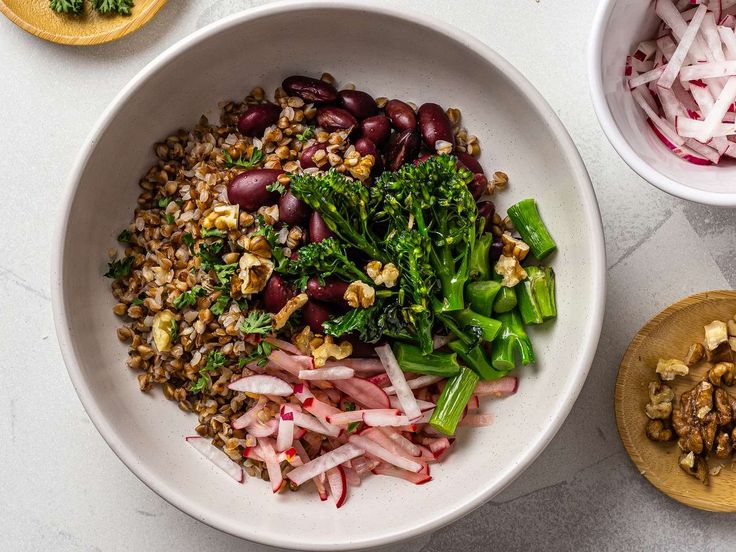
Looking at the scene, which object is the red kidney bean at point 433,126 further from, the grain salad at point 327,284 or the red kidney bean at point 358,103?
the red kidney bean at point 358,103

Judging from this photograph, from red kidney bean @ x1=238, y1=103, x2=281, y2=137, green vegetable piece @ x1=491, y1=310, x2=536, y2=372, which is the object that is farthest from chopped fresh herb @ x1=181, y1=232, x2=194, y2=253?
green vegetable piece @ x1=491, y1=310, x2=536, y2=372

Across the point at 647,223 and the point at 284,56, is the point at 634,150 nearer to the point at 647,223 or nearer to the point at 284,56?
the point at 647,223

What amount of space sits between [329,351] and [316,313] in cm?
11

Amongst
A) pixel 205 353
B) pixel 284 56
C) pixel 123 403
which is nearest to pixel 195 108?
pixel 284 56

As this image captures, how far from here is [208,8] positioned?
2.21 metres

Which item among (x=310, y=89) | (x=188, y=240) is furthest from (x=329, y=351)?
(x=310, y=89)

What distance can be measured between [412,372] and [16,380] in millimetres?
1269

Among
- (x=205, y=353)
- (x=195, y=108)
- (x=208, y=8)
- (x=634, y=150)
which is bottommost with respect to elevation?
(x=205, y=353)

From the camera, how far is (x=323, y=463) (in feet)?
6.55

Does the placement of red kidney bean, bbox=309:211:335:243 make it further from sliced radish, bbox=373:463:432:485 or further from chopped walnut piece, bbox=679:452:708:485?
chopped walnut piece, bbox=679:452:708:485

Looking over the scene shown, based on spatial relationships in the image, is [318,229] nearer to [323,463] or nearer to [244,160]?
[244,160]

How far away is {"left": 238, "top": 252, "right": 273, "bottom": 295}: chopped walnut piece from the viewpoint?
6.11ft

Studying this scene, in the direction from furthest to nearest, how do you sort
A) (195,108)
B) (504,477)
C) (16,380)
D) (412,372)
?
1. (16,380)
2. (195,108)
3. (412,372)
4. (504,477)

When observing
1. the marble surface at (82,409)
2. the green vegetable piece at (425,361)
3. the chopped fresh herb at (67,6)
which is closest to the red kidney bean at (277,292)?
the green vegetable piece at (425,361)
